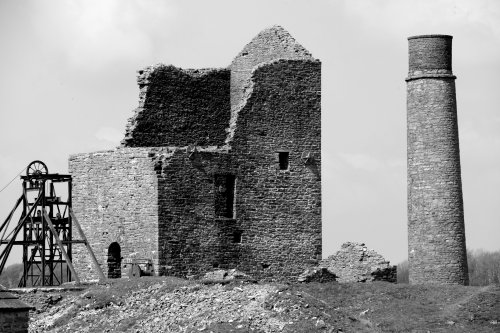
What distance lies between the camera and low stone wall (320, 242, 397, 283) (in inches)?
1620

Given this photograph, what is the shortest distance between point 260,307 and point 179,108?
9.64 metres

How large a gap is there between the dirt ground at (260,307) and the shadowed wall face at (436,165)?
5.43m

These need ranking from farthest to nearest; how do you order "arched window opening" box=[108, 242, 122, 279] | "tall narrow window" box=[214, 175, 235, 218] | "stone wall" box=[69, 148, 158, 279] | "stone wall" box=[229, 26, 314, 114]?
"stone wall" box=[229, 26, 314, 114], "arched window opening" box=[108, 242, 122, 279], "tall narrow window" box=[214, 175, 235, 218], "stone wall" box=[69, 148, 158, 279]

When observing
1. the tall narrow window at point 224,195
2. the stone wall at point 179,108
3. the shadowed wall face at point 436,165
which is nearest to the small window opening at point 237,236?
the tall narrow window at point 224,195

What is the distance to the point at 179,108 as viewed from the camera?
42531 millimetres

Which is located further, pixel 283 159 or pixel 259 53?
pixel 259 53

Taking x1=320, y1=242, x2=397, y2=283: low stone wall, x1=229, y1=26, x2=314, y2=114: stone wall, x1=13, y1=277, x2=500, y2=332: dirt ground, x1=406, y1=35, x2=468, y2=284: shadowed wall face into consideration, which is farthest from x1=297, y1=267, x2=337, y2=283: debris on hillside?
x1=229, y1=26, x2=314, y2=114: stone wall

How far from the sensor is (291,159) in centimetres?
4188

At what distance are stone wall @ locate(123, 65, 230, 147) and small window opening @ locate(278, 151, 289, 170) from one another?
2.07 meters

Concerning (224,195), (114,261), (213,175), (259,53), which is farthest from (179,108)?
(114,261)

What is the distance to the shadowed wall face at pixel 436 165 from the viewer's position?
146 ft

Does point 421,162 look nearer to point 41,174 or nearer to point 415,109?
point 415,109

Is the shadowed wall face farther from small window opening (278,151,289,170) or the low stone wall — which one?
small window opening (278,151,289,170)

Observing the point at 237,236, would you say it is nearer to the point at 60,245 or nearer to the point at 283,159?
the point at 283,159
